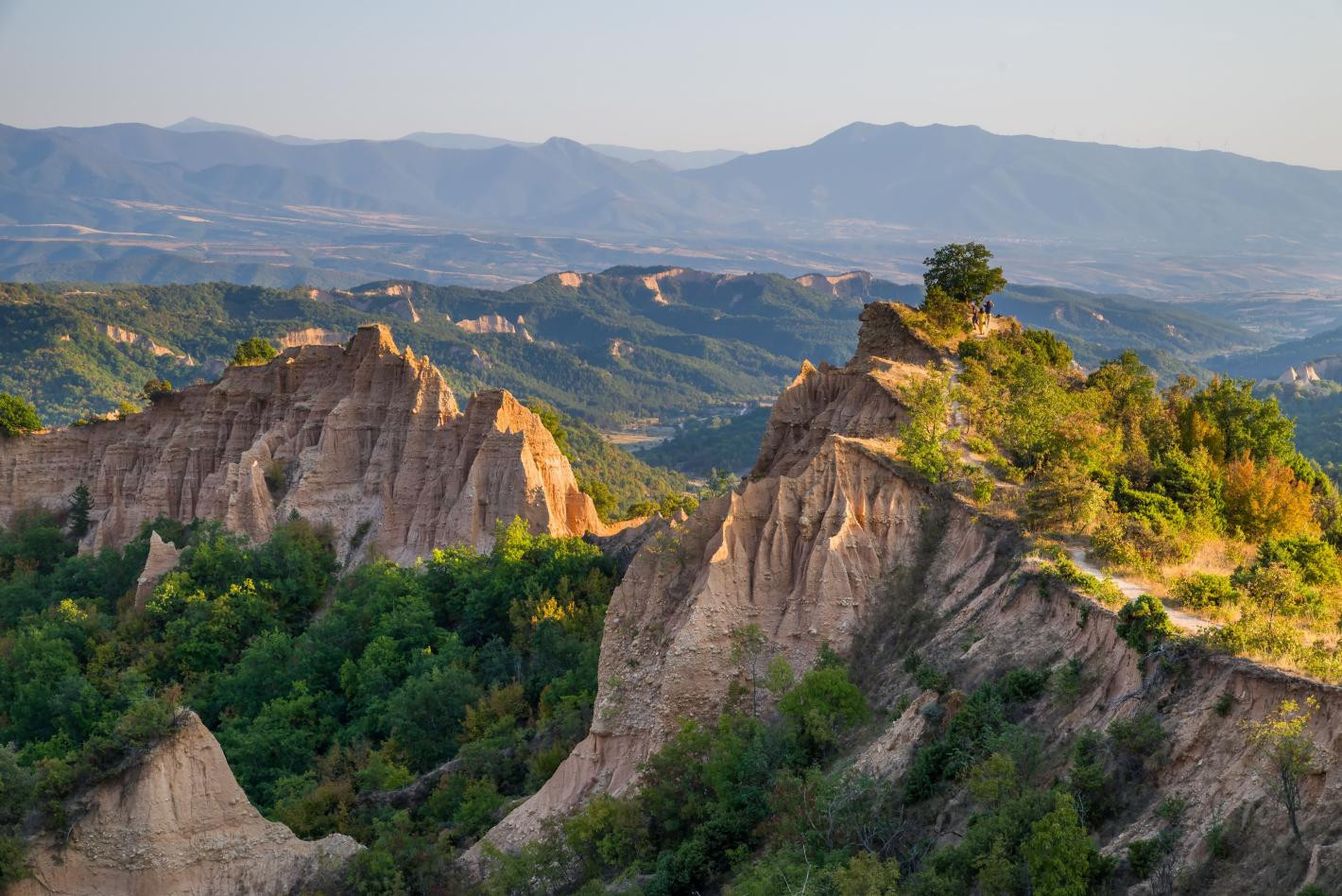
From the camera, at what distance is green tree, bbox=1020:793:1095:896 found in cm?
1753

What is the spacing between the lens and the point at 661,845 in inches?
1073

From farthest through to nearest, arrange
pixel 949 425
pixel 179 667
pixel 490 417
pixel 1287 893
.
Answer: pixel 490 417 < pixel 179 667 < pixel 949 425 < pixel 1287 893

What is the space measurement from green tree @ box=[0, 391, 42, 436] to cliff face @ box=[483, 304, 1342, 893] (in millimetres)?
42592

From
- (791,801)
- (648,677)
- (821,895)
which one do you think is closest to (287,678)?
(648,677)

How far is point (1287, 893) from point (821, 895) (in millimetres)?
7137

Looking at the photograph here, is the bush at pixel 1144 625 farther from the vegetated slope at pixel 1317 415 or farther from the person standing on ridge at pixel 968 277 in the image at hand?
the vegetated slope at pixel 1317 415

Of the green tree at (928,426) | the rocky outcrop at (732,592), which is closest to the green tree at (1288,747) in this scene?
the rocky outcrop at (732,592)

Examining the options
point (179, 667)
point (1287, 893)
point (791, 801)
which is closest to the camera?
point (1287, 893)

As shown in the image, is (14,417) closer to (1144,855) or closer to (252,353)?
(252,353)

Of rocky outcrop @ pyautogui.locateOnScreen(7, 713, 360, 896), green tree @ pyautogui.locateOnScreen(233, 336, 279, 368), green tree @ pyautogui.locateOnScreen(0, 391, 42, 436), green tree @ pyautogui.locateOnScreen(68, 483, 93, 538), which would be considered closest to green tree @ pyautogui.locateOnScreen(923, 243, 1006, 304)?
rocky outcrop @ pyautogui.locateOnScreen(7, 713, 360, 896)

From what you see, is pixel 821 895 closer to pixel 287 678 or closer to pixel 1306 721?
pixel 1306 721

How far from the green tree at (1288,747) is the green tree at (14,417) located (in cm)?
5936

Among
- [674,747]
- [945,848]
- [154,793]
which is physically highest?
[945,848]

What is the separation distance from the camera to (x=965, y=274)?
162 feet
